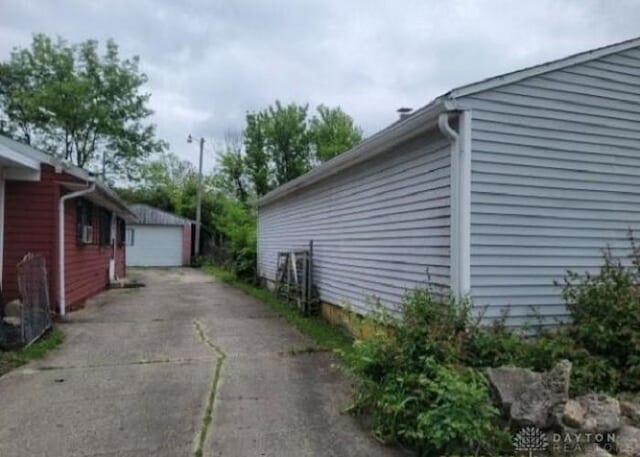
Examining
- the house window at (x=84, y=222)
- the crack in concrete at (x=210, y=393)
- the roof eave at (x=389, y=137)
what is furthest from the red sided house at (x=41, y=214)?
the roof eave at (x=389, y=137)

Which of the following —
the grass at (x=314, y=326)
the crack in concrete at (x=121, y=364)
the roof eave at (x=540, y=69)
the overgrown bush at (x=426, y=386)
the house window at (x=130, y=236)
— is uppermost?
the roof eave at (x=540, y=69)

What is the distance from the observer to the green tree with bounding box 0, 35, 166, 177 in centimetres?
2803

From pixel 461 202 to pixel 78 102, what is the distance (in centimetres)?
2906

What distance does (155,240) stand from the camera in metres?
26.1

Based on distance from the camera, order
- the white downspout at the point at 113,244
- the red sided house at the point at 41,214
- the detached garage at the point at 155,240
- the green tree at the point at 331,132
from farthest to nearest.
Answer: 1. the green tree at the point at 331,132
2. the detached garage at the point at 155,240
3. the white downspout at the point at 113,244
4. the red sided house at the point at 41,214

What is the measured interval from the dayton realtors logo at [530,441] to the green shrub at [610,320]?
3.26ft

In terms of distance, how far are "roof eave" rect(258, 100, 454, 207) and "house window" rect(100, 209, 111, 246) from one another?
689 cm

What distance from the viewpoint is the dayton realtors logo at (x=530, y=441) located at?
3496mm

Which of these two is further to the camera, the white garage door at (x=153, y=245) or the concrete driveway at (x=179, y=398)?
the white garage door at (x=153, y=245)

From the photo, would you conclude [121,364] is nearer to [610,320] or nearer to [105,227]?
[610,320]

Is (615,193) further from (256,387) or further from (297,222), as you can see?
(297,222)

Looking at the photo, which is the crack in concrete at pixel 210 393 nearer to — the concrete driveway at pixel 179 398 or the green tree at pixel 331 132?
the concrete driveway at pixel 179 398

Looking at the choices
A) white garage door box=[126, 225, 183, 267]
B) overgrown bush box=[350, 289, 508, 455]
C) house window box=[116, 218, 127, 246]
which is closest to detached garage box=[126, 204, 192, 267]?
white garage door box=[126, 225, 183, 267]

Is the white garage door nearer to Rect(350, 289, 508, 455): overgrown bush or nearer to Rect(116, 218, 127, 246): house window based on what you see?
Rect(116, 218, 127, 246): house window
